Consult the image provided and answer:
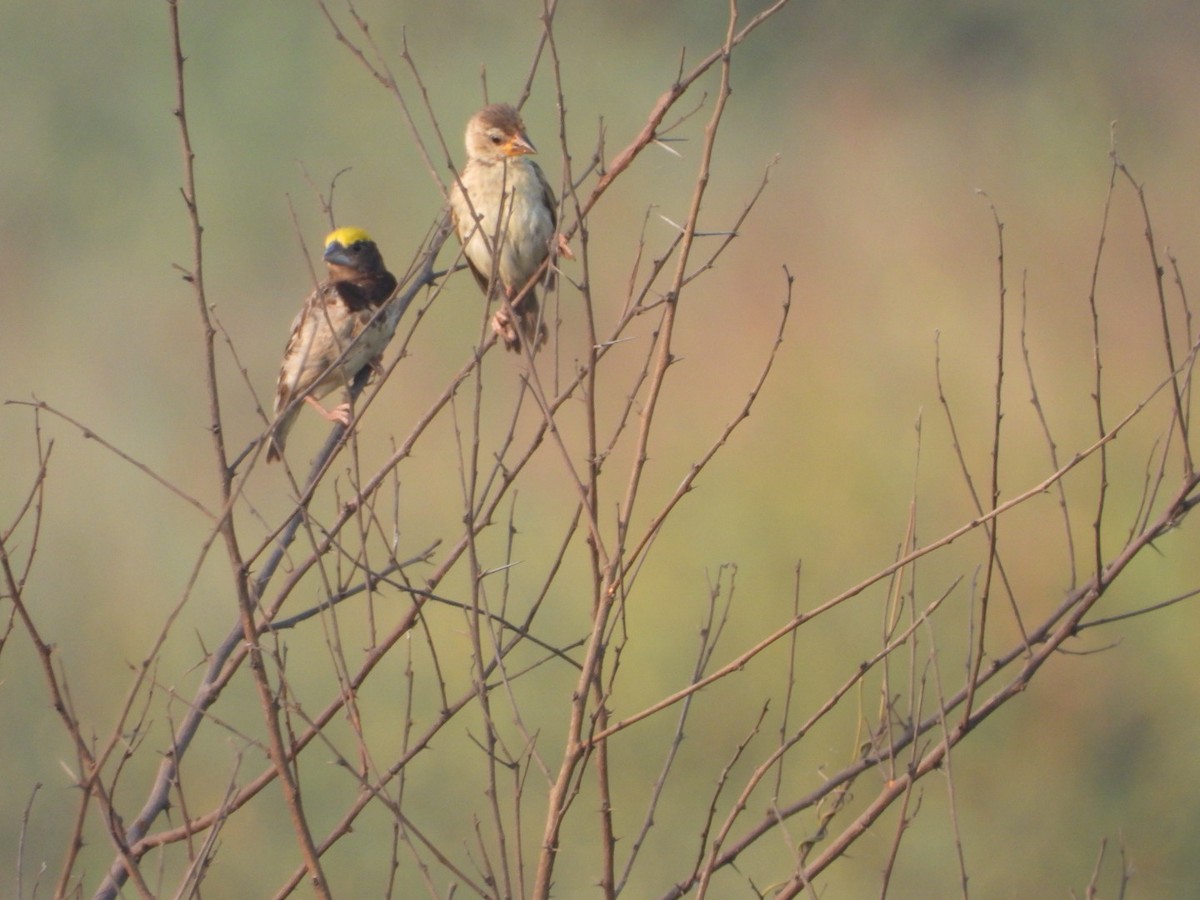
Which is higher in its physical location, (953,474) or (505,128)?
(953,474)

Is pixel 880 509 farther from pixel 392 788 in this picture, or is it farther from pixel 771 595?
pixel 392 788

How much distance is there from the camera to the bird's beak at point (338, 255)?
11.0ft

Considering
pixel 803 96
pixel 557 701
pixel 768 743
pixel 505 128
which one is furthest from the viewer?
pixel 803 96

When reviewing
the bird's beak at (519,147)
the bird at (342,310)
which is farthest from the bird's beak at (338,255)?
the bird's beak at (519,147)

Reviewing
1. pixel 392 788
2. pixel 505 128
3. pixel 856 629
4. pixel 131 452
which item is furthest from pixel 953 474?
pixel 131 452

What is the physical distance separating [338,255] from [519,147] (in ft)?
1.96

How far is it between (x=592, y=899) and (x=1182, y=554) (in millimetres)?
2526

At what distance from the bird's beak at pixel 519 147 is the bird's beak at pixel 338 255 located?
56 centimetres

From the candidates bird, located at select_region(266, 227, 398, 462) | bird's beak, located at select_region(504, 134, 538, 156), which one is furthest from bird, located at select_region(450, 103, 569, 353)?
bird, located at select_region(266, 227, 398, 462)

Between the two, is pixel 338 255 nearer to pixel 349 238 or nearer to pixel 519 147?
pixel 349 238

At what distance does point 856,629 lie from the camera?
16.1 ft

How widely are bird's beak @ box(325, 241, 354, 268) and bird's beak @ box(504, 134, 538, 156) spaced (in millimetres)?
563

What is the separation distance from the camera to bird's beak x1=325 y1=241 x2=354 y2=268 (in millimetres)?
3341

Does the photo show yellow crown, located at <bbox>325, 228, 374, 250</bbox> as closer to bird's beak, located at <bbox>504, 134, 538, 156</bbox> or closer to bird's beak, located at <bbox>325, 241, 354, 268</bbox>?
bird's beak, located at <bbox>325, 241, 354, 268</bbox>
